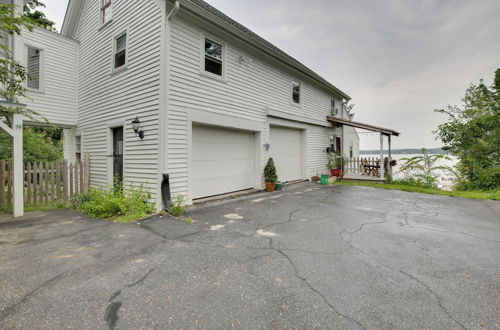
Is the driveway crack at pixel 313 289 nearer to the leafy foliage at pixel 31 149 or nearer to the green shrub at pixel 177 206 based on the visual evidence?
the green shrub at pixel 177 206

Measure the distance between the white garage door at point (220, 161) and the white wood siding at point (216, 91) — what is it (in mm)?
581

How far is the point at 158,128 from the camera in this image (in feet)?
18.3

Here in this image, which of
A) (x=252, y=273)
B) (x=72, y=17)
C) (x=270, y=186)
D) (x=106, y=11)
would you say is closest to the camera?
(x=252, y=273)

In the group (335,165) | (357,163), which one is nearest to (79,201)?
(335,165)

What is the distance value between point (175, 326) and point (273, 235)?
2.40m

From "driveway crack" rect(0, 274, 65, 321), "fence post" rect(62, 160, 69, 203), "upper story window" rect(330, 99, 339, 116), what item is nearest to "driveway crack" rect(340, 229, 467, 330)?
"driveway crack" rect(0, 274, 65, 321)

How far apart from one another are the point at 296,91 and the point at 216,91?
5.38m

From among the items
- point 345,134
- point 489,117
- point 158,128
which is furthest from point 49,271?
point 345,134

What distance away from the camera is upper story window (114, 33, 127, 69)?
22.9 ft

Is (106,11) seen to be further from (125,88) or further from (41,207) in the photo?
(41,207)

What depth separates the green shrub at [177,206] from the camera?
5340 millimetres

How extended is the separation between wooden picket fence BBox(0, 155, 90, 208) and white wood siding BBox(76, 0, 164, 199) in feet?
1.60

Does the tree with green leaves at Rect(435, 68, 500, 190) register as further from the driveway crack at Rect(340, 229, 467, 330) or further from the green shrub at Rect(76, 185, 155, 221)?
the green shrub at Rect(76, 185, 155, 221)

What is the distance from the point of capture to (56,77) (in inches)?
336
